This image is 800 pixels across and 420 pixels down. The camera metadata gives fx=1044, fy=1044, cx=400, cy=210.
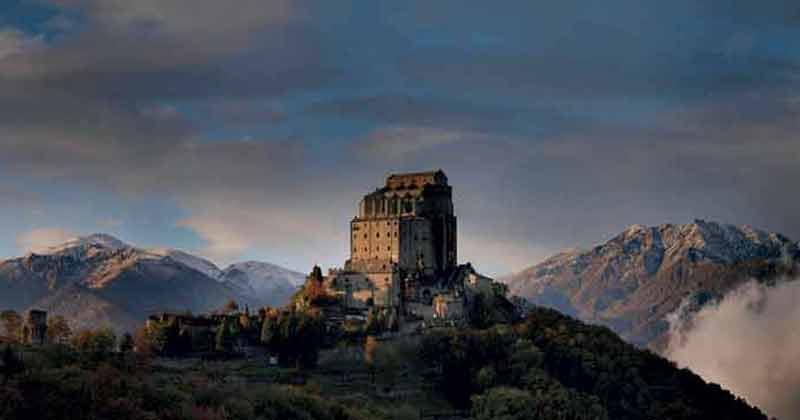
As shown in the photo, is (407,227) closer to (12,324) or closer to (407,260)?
(407,260)

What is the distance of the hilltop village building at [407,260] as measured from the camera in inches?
6127

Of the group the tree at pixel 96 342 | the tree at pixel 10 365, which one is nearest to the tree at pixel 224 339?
the tree at pixel 96 342

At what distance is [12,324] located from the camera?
137 metres

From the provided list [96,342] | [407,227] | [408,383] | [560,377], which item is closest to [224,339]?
[96,342]

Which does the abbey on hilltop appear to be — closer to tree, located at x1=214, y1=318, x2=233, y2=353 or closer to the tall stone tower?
the tall stone tower

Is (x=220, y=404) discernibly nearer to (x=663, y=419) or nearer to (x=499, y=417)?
(x=499, y=417)

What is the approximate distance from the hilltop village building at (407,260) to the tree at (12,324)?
144 ft

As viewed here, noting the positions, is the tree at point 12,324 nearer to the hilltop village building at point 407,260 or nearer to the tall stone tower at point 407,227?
the hilltop village building at point 407,260

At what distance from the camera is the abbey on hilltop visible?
155500mm

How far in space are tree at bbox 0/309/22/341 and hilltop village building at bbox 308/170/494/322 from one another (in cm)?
4384

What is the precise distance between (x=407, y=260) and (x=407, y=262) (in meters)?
0.40

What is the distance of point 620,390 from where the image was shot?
150375 mm

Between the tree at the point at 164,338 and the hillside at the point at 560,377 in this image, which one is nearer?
the hillside at the point at 560,377

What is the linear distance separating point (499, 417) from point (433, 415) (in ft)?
29.4
